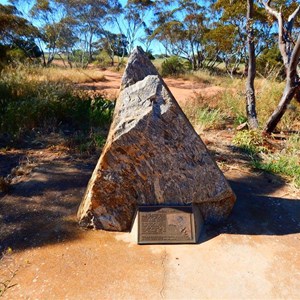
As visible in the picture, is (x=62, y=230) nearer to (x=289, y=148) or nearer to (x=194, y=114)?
(x=289, y=148)

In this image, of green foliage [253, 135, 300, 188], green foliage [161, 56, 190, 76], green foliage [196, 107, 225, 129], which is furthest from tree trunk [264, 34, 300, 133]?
green foliage [161, 56, 190, 76]

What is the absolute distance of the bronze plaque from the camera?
88.8 inches

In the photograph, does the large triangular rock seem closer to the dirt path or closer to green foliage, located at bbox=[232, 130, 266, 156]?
green foliage, located at bbox=[232, 130, 266, 156]

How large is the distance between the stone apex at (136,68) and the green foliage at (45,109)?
2601mm

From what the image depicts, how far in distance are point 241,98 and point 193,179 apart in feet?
15.7

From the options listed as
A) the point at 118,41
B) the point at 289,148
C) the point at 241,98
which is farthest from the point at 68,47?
the point at 289,148

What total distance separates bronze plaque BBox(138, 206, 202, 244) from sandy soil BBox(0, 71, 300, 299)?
0.21ft

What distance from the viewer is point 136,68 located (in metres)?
2.60

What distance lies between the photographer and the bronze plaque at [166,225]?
7.40ft

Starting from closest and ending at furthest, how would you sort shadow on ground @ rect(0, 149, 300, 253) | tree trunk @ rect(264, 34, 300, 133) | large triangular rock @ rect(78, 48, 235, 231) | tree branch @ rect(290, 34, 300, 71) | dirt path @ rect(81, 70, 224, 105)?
large triangular rock @ rect(78, 48, 235, 231)
shadow on ground @ rect(0, 149, 300, 253)
tree branch @ rect(290, 34, 300, 71)
tree trunk @ rect(264, 34, 300, 133)
dirt path @ rect(81, 70, 224, 105)

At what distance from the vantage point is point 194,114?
5727 millimetres

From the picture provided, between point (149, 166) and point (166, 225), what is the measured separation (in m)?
0.50

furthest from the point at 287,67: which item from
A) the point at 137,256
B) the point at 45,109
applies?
the point at 45,109

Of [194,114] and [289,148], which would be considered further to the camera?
[194,114]
